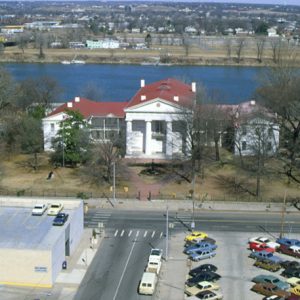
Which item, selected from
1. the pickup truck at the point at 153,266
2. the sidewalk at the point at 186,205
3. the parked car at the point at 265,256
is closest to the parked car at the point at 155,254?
the pickup truck at the point at 153,266

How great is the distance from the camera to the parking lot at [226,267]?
69.4 feet

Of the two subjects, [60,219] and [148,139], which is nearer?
[60,219]

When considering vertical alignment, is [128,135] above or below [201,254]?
above

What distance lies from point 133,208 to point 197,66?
232 ft

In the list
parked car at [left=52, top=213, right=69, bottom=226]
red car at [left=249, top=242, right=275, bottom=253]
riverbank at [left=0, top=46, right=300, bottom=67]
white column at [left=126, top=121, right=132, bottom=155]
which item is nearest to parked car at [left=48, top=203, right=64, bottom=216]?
parked car at [left=52, top=213, right=69, bottom=226]

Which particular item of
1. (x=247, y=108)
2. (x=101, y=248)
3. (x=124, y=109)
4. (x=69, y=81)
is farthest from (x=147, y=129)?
(x=69, y=81)

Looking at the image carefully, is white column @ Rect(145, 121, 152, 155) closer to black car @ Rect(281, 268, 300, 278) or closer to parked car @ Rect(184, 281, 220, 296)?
black car @ Rect(281, 268, 300, 278)

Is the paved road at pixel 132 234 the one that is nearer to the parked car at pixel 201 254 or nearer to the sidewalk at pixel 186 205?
the sidewalk at pixel 186 205

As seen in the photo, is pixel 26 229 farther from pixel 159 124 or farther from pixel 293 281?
pixel 159 124

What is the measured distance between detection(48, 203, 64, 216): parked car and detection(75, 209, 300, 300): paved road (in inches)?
81.3

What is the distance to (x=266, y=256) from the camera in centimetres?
2347

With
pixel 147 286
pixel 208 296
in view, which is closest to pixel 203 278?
pixel 208 296

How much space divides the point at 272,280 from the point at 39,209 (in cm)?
943

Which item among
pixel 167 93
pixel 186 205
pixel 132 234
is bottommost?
pixel 186 205
